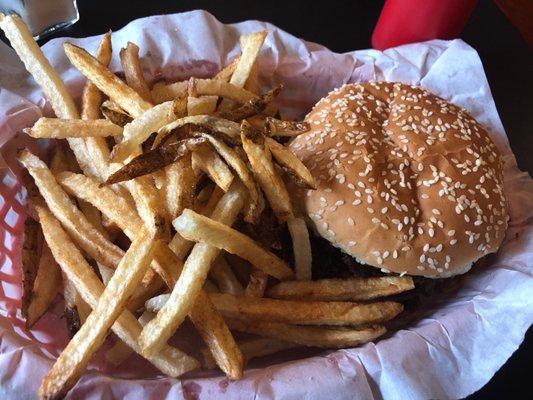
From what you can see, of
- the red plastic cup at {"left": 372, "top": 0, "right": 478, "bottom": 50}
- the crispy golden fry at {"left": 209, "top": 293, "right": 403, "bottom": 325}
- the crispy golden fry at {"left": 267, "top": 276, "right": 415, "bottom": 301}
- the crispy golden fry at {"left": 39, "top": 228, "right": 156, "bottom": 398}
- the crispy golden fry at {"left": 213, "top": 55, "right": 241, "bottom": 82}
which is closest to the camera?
the crispy golden fry at {"left": 39, "top": 228, "right": 156, "bottom": 398}

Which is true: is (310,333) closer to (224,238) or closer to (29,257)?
(224,238)

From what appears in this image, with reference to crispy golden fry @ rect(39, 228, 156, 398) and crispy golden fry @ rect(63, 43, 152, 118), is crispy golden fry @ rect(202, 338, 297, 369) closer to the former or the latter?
crispy golden fry @ rect(39, 228, 156, 398)

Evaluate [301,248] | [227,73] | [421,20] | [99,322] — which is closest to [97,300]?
[99,322]

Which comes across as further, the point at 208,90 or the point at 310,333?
the point at 208,90

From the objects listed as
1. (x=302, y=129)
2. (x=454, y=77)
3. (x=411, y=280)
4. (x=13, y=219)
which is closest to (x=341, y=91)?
(x=302, y=129)

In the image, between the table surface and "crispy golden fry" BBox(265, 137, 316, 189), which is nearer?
"crispy golden fry" BBox(265, 137, 316, 189)

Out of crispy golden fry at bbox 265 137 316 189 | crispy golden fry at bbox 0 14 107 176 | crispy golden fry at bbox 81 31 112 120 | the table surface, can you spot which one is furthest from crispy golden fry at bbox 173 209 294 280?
the table surface
